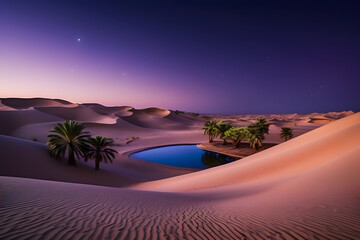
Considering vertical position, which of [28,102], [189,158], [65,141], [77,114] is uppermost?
[28,102]

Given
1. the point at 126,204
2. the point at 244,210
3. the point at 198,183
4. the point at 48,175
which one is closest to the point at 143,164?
the point at 48,175

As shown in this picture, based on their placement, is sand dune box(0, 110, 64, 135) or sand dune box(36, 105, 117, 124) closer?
sand dune box(0, 110, 64, 135)

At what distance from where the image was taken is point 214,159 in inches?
1000

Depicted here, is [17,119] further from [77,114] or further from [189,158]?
[189,158]

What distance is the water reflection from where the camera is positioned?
2344 centimetres

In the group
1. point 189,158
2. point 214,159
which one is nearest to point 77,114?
point 189,158

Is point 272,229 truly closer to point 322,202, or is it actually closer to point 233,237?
point 233,237

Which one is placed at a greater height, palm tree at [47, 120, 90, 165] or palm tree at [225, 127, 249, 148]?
palm tree at [225, 127, 249, 148]

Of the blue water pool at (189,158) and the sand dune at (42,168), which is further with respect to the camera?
the blue water pool at (189,158)

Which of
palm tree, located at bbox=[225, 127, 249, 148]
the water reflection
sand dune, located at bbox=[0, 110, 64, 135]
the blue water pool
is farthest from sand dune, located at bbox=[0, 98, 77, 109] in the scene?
palm tree, located at bbox=[225, 127, 249, 148]

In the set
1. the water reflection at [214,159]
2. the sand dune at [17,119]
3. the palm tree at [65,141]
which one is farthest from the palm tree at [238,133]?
the sand dune at [17,119]

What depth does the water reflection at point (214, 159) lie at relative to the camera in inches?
923

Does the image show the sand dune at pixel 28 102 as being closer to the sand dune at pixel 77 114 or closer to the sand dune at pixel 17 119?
the sand dune at pixel 77 114

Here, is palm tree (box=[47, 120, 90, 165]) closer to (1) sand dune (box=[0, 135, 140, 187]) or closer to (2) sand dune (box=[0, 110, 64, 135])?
(1) sand dune (box=[0, 135, 140, 187])
